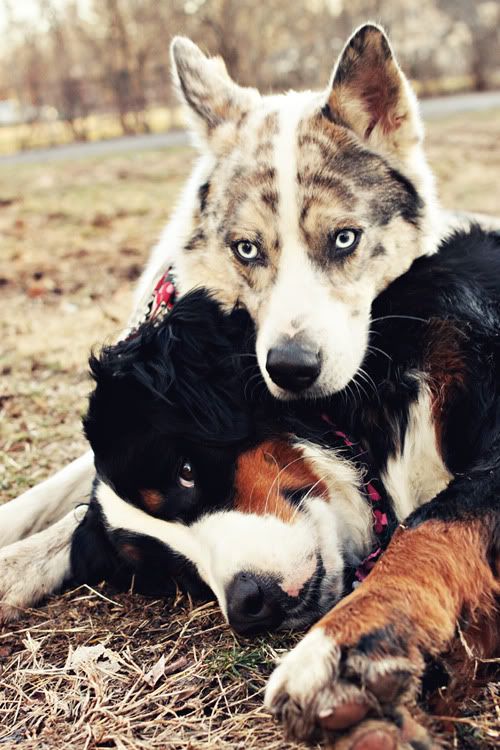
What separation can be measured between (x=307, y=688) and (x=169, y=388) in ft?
3.17

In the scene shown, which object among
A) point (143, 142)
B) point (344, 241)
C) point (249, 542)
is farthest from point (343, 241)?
point (143, 142)

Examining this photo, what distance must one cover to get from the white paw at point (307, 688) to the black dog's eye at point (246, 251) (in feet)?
5.66

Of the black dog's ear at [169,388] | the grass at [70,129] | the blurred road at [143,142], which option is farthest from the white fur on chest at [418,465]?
the grass at [70,129]

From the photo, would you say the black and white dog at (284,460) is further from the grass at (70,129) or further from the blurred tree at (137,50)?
the grass at (70,129)

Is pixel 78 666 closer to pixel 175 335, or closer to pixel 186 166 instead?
pixel 175 335

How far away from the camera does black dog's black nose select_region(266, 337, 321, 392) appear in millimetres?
2426

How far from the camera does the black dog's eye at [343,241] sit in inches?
116

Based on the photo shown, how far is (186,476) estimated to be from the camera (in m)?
2.20

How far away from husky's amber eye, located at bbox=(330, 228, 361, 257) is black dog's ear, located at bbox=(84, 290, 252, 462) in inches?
29.7

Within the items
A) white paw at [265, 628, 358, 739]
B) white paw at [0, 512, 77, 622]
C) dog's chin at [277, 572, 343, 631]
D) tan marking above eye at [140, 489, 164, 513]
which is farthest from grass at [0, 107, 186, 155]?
white paw at [265, 628, 358, 739]

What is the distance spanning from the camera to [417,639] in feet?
5.20

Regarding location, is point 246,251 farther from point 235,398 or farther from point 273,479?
point 273,479

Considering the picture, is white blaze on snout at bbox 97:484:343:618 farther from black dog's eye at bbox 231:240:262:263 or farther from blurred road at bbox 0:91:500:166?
blurred road at bbox 0:91:500:166

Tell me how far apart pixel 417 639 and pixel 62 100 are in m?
16.9
